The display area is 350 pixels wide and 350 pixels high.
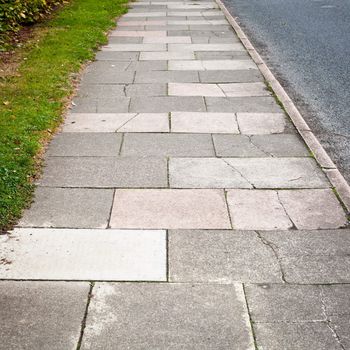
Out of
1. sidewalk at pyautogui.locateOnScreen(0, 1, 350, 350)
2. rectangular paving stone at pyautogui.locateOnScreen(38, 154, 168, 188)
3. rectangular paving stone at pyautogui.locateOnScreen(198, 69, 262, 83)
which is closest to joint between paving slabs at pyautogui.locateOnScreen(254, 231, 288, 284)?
sidewalk at pyautogui.locateOnScreen(0, 1, 350, 350)

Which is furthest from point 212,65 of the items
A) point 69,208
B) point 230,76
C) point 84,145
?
point 69,208

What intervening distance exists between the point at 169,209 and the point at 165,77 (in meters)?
4.71

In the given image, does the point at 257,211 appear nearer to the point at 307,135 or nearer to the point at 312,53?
the point at 307,135

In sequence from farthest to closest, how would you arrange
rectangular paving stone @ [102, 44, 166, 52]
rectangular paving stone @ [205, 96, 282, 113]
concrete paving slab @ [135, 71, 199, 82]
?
rectangular paving stone @ [102, 44, 166, 52] < concrete paving slab @ [135, 71, 199, 82] < rectangular paving stone @ [205, 96, 282, 113]

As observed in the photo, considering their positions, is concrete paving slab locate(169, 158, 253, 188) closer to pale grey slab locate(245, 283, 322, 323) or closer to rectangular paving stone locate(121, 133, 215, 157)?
rectangular paving stone locate(121, 133, 215, 157)

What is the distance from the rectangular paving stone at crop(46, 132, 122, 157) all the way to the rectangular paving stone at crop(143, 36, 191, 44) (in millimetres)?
6025

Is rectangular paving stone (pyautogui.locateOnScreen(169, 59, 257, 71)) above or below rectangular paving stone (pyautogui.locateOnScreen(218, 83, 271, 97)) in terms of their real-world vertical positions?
below

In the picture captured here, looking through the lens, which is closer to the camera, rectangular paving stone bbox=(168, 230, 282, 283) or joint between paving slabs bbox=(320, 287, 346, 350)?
joint between paving slabs bbox=(320, 287, 346, 350)

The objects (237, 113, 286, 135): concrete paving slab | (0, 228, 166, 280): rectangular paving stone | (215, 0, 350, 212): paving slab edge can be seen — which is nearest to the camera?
(0, 228, 166, 280): rectangular paving stone

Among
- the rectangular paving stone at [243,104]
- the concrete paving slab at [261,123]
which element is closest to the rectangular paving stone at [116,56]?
the rectangular paving stone at [243,104]

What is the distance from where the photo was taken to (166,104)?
7.47 metres

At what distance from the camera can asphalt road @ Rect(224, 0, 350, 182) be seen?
675 centimetres

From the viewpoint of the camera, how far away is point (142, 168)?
5.38m

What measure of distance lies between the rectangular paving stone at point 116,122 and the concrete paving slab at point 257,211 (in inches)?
76.6
